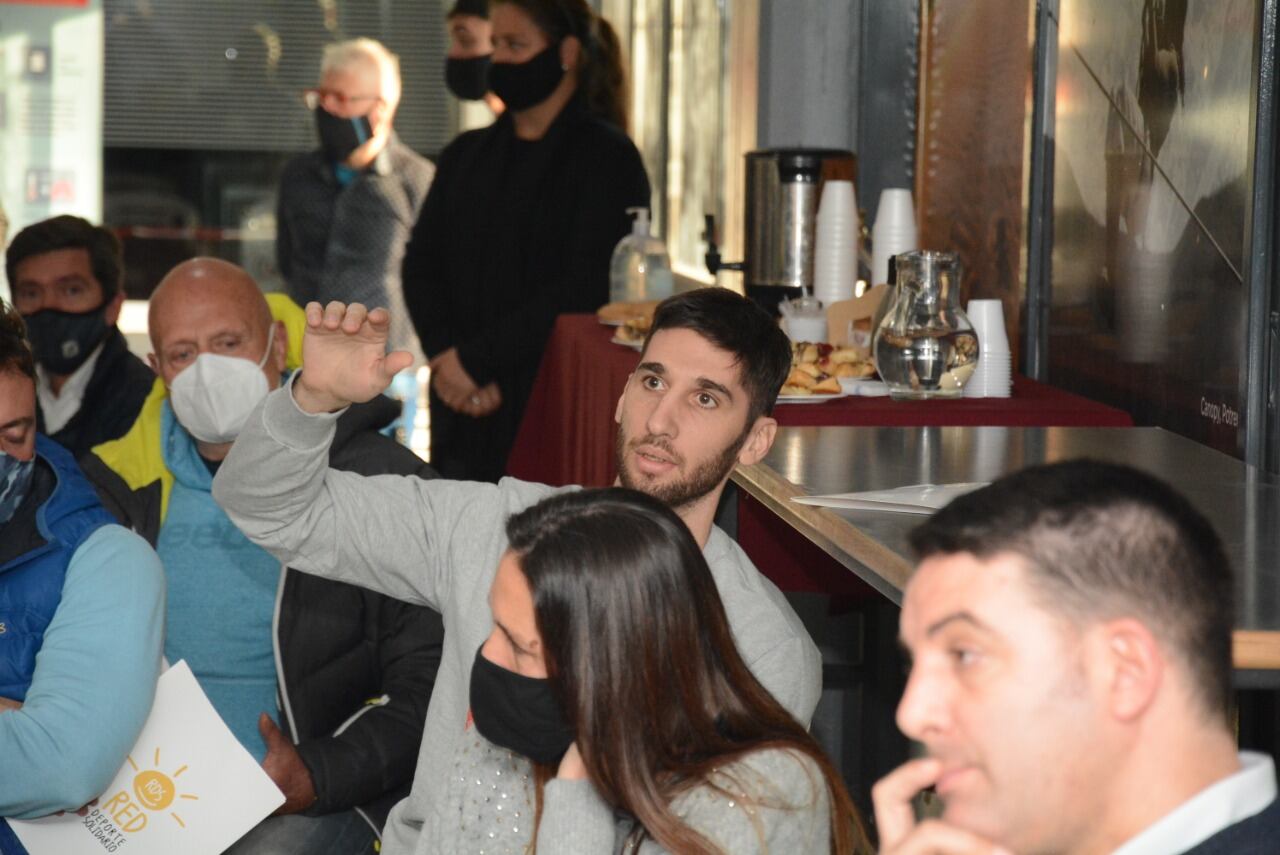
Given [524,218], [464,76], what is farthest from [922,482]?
[464,76]

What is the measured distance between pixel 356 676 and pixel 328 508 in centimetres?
→ 58

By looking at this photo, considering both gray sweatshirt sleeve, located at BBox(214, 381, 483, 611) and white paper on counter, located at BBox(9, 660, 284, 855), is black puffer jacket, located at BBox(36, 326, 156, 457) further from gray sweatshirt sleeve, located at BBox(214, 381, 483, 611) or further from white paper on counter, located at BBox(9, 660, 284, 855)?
gray sweatshirt sleeve, located at BBox(214, 381, 483, 611)

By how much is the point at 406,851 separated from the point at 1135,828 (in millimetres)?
1231

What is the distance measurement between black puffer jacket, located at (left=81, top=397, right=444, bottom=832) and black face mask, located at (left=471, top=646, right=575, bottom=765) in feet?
2.65

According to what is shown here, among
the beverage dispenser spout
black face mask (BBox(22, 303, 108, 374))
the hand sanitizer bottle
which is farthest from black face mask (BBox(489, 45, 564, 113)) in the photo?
black face mask (BBox(22, 303, 108, 374))

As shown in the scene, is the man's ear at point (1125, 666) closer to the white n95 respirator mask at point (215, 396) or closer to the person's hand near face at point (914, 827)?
the person's hand near face at point (914, 827)

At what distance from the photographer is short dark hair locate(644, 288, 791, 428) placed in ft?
8.00

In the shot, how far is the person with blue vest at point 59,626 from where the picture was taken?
2121 mm

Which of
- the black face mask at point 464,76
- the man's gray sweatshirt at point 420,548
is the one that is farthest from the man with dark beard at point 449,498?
the black face mask at point 464,76

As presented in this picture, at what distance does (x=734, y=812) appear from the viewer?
168cm

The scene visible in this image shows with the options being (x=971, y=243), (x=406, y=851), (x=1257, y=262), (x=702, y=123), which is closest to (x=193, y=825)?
(x=406, y=851)

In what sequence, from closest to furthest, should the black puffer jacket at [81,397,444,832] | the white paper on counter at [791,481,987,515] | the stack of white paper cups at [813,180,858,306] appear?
the white paper on counter at [791,481,987,515], the black puffer jacket at [81,397,444,832], the stack of white paper cups at [813,180,858,306]

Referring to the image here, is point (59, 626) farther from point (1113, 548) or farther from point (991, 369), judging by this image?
point (991, 369)

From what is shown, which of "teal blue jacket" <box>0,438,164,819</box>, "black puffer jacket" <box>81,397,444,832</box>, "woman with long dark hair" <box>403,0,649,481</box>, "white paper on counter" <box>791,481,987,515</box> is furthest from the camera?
"woman with long dark hair" <box>403,0,649,481</box>
